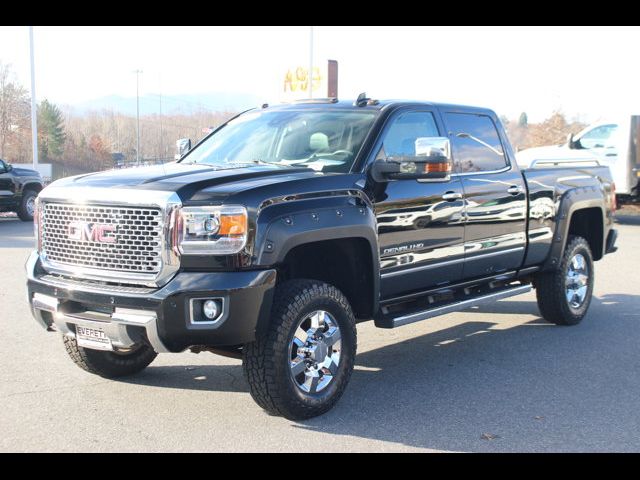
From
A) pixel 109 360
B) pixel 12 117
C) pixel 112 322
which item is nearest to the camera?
pixel 112 322

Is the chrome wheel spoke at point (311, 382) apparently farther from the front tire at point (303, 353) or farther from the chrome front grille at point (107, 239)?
the chrome front grille at point (107, 239)

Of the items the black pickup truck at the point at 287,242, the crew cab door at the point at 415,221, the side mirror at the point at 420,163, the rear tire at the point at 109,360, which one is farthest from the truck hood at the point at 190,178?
the rear tire at the point at 109,360

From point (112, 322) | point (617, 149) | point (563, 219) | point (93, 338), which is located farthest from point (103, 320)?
point (617, 149)

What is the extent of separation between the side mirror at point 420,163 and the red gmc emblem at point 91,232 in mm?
1828

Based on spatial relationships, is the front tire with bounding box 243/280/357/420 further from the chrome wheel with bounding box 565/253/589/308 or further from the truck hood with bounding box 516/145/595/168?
the truck hood with bounding box 516/145/595/168

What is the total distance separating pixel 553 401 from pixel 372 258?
5.13 ft

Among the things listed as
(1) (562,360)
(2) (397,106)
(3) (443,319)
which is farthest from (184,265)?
(3) (443,319)

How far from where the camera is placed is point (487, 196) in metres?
6.87

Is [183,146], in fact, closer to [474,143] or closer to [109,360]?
[109,360]

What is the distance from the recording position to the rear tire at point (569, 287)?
800 cm

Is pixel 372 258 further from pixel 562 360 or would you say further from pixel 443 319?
pixel 443 319

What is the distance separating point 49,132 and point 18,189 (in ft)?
200

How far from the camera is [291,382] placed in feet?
16.5

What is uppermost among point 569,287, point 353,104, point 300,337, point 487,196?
point 353,104
